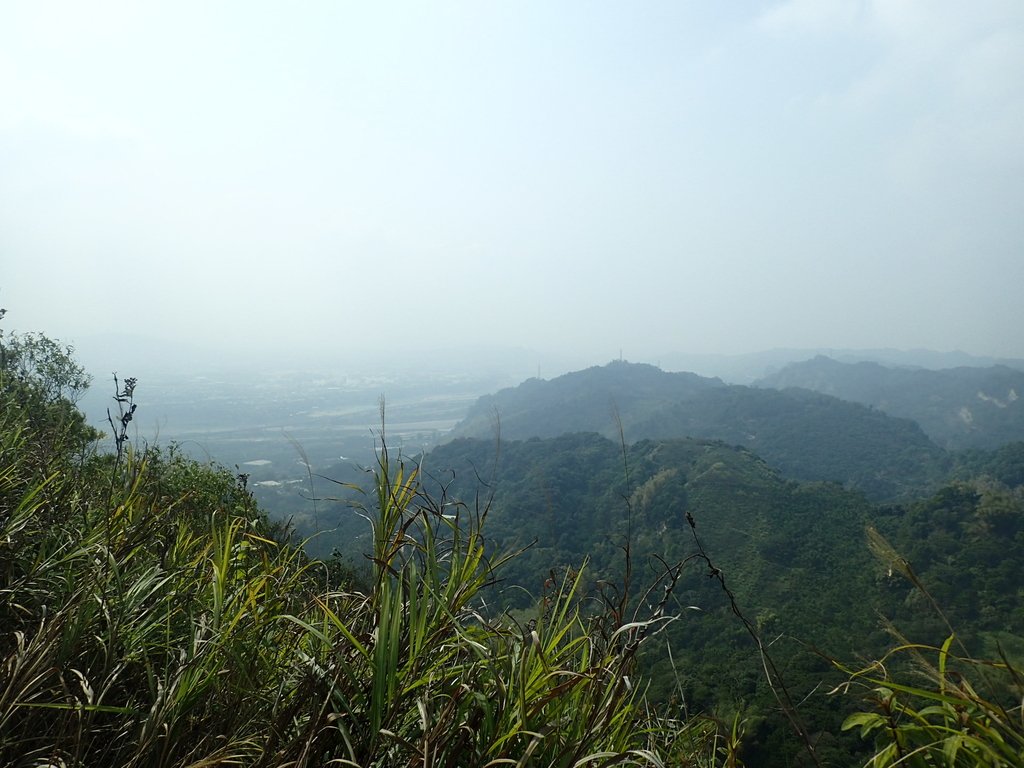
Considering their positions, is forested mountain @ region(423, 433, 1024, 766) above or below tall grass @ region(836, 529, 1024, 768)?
below

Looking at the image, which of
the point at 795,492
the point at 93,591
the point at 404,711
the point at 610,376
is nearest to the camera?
the point at 404,711

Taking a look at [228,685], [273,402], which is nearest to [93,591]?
[228,685]

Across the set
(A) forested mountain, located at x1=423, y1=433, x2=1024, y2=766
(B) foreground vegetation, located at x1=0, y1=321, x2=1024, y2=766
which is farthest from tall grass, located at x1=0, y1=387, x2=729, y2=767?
(A) forested mountain, located at x1=423, y1=433, x2=1024, y2=766

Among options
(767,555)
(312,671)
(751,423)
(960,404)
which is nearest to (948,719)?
→ (312,671)

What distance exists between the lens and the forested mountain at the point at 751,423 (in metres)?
98.1

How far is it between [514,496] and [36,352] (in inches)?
2228

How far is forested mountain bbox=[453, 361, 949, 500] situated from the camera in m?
98.1

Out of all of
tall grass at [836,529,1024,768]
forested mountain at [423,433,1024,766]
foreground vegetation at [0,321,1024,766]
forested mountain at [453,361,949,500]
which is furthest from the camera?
forested mountain at [453,361,949,500]

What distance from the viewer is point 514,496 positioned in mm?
71438

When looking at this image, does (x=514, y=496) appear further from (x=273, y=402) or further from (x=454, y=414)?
(x=454, y=414)

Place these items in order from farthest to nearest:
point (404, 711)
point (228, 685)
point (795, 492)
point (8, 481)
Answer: point (795, 492)
point (8, 481)
point (228, 685)
point (404, 711)

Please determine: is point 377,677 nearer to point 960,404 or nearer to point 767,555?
point 767,555

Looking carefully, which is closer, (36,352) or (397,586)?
(397,586)

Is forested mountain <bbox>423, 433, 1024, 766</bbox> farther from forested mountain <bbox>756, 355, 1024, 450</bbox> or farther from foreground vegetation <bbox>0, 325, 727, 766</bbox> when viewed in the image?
forested mountain <bbox>756, 355, 1024, 450</bbox>
